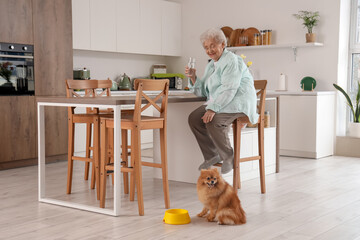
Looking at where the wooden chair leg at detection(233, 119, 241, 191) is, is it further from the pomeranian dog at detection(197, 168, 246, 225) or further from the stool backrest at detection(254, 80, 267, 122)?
the pomeranian dog at detection(197, 168, 246, 225)

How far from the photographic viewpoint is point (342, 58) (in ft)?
20.2

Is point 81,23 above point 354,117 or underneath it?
above

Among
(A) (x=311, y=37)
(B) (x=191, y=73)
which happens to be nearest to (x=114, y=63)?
(A) (x=311, y=37)

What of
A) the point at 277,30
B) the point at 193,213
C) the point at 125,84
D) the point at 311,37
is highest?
the point at 277,30

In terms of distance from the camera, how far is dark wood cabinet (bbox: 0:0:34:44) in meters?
4.81

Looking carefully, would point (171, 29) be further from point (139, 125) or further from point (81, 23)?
point (139, 125)

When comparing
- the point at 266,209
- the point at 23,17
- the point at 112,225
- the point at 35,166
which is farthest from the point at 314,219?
the point at 23,17

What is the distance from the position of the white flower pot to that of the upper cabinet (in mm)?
2938

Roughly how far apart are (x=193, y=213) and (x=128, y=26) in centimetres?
404

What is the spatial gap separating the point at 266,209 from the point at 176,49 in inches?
182

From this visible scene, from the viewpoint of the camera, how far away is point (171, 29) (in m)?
7.44

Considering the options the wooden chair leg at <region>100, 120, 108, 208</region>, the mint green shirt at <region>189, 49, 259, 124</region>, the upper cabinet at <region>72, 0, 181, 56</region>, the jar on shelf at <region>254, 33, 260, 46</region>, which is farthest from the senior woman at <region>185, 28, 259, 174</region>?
the jar on shelf at <region>254, 33, 260, 46</region>

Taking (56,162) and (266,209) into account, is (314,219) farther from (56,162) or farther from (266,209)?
(56,162)

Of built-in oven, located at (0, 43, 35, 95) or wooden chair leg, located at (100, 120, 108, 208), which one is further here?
built-in oven, located at (0, 43, 35, 95)
